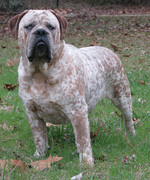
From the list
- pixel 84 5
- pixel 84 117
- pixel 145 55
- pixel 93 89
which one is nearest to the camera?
pixel 84 117

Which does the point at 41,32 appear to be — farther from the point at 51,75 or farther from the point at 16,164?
the point at 16,164

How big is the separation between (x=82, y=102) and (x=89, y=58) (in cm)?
79

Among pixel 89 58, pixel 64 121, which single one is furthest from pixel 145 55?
pixel 64 121

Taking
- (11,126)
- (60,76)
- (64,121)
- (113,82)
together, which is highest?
(60,76)

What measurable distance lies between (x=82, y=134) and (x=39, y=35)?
119cm

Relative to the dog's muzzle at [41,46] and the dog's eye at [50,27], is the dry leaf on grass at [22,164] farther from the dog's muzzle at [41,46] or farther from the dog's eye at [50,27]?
the dog's eye at [50,27]

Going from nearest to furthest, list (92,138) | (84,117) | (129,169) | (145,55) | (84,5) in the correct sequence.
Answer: (129,169) < (84,117) < (92,138) < (145,55) < (84,5)

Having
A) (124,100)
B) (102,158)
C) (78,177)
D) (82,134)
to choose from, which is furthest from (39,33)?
(124,100)

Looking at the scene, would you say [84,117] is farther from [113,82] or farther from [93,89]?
[113,82]

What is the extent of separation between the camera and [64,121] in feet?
11.8

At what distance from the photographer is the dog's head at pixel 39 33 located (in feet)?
10.2

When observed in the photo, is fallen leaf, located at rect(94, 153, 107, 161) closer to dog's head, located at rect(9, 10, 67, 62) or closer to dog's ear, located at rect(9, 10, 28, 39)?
dog's head, located at rect(9, 10, 67, 62)

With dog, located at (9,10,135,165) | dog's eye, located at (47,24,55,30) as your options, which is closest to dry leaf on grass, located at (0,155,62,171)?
dog, located at (9,10,135,165)

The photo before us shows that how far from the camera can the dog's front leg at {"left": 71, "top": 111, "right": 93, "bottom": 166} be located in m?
3.35
